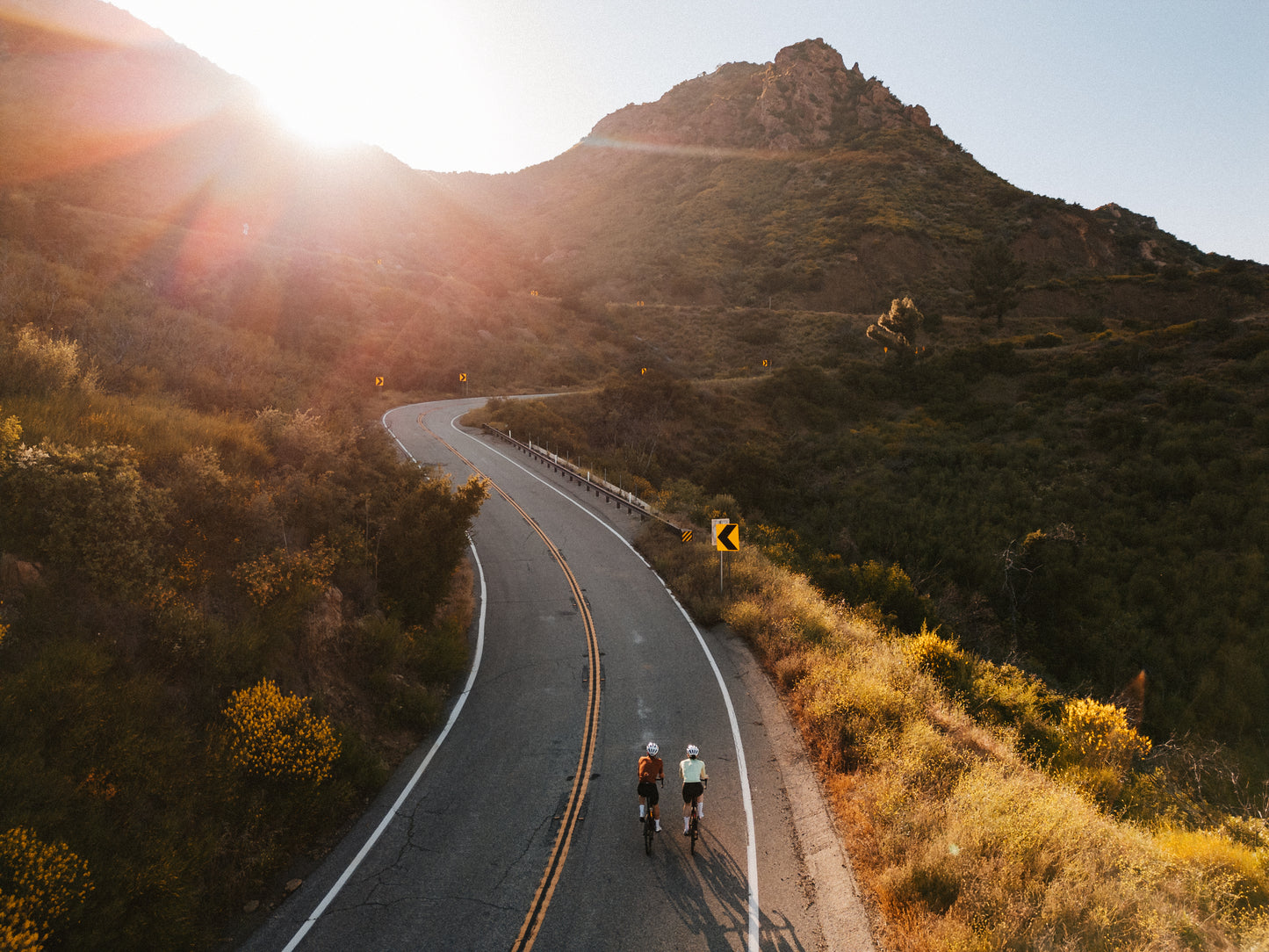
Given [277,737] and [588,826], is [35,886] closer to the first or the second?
[277,737]

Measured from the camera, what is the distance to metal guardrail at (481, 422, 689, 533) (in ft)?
80.0

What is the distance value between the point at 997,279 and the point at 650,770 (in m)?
68.0

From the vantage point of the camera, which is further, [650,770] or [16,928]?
[650,770]

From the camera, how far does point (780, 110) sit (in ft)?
452

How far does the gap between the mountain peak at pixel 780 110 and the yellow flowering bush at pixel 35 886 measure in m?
150

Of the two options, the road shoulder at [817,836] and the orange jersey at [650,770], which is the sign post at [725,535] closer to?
the road shoulder at [817,836]

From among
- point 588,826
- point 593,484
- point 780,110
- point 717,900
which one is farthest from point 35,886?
point 780,110

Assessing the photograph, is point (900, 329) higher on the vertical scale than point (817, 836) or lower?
higher

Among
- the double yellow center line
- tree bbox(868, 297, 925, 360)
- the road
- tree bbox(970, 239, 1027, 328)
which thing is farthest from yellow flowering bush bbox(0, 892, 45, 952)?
tree bbox(970, 239, 1027, 328)

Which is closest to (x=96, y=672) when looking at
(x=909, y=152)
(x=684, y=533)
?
(x=684, y=533)

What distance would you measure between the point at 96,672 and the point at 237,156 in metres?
116

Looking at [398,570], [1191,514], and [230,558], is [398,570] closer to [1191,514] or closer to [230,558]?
[230,558]

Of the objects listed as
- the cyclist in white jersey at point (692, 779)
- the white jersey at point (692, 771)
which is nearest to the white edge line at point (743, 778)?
the cyclist in white jersey at point (692, 779)

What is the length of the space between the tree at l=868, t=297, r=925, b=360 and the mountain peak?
95.2 m
